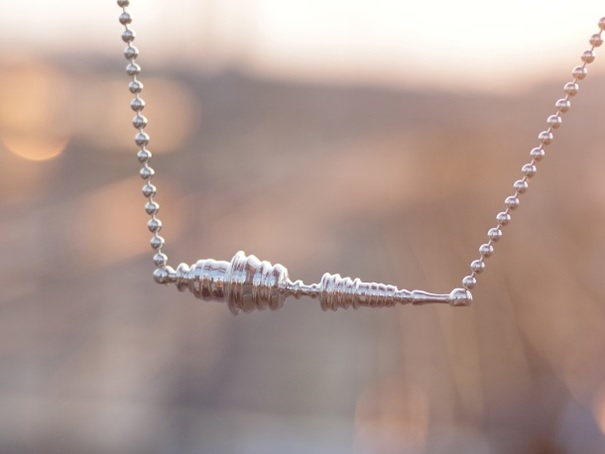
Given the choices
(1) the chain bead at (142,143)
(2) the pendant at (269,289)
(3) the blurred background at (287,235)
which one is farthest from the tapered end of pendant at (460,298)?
(3) the blurred background at (287,235)

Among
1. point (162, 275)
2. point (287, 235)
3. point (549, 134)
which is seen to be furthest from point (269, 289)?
point (287, 235)

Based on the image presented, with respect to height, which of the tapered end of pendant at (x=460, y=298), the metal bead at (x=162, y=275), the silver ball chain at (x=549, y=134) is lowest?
the tapered end of pendant at (x=460, y=298)

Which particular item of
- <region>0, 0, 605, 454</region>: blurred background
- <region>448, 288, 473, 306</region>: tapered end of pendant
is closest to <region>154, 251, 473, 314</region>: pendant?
<region>448, 288, 473, 306</region>: tapered end of pendant

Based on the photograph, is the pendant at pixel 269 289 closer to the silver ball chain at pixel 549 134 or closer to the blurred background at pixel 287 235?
the silver ball chain at pixel 549 134

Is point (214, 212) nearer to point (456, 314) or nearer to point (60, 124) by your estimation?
point (60, 124)

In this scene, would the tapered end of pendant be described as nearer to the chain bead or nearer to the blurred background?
the chain bead

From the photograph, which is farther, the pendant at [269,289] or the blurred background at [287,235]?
the blurred background at [287,235]

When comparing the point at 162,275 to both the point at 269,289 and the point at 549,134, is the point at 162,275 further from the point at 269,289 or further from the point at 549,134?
the point at 549,134

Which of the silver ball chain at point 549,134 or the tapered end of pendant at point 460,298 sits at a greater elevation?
the silver ball chain at point 549,134
